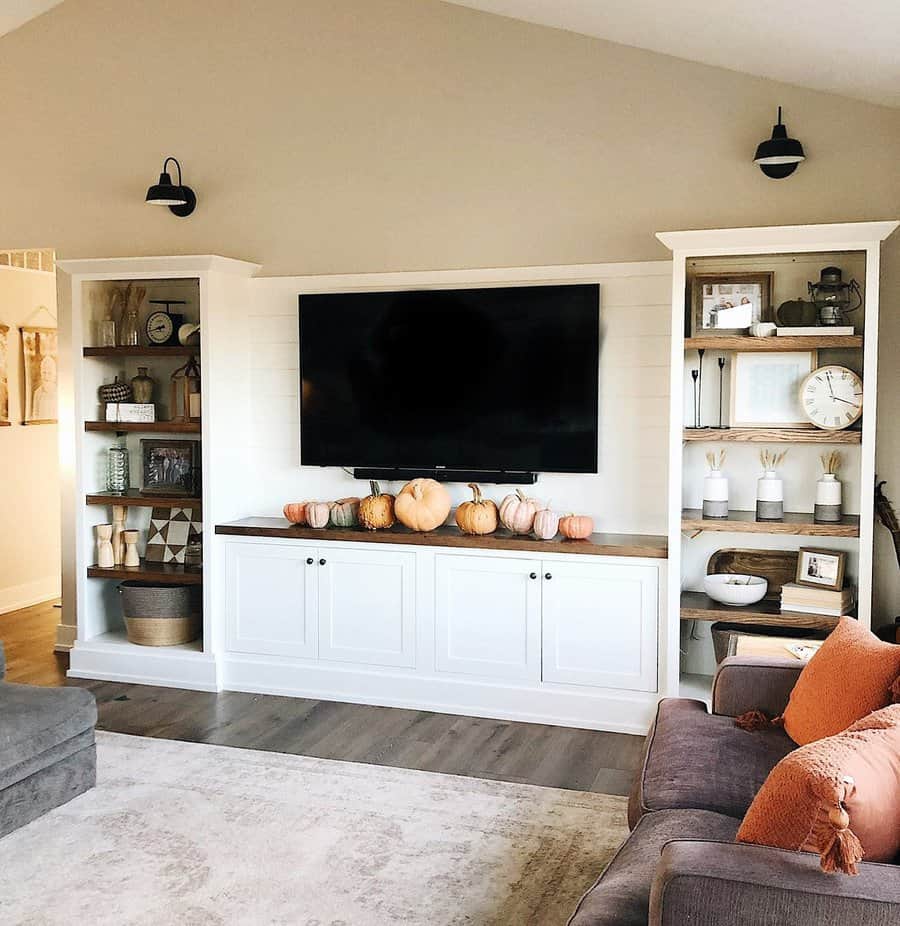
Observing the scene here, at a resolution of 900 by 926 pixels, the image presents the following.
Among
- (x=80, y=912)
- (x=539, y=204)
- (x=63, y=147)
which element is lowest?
(x=80, y=912)

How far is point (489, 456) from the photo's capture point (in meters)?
4.75

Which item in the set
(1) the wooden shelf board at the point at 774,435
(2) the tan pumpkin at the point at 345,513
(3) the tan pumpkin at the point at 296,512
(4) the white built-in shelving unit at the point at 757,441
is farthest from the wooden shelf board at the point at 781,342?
(3) the tan pumpkin at the point at 296,512

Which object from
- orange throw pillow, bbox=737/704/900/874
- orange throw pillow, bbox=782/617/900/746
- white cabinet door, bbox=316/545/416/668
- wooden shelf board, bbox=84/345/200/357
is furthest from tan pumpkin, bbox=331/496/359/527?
orange throw pillow, bbox=737/704/900/874

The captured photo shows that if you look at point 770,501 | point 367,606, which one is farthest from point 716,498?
point 367,606

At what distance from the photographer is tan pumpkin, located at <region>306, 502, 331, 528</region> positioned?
4.82 meters

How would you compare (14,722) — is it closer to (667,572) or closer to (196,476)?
(196,476)

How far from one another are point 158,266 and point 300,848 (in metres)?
2.80

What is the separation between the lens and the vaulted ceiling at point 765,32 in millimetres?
3369

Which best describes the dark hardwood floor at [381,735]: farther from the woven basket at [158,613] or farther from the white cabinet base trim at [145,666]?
the woven basket at [158,613]

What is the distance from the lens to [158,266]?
494cm

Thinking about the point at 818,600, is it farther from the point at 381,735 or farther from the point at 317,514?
the point at 317,514

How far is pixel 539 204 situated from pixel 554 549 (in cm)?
149

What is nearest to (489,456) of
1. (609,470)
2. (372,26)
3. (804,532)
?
(609,470)

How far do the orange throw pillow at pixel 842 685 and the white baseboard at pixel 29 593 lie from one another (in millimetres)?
5136
